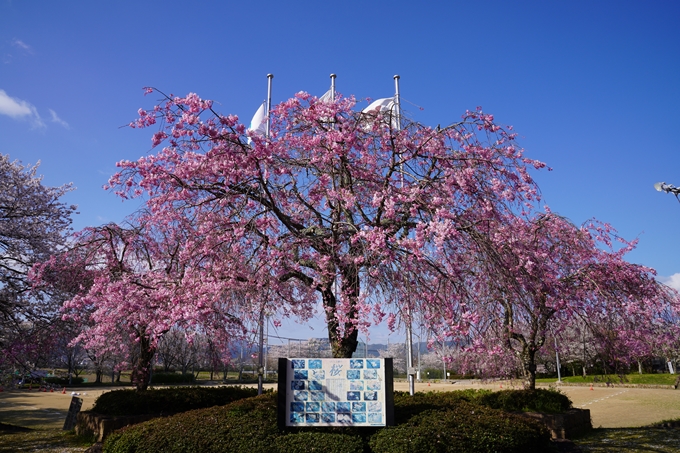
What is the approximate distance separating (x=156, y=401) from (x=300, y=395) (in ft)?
16.7

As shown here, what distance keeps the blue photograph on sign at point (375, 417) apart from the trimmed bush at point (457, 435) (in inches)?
8.9

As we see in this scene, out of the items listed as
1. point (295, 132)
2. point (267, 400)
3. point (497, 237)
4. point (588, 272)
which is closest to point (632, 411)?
point (588, 272)

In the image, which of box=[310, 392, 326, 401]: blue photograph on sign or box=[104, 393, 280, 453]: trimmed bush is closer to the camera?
box=[104, 393, 280, 453]: trimmed bush

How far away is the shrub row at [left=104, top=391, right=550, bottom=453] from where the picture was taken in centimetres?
648

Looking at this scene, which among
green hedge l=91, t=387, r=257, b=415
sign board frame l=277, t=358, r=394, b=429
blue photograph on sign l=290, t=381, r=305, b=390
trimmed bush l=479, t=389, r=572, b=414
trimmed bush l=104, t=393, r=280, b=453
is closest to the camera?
trimmed bush l=104, t=393, r=280, b=453

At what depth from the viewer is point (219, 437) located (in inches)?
265

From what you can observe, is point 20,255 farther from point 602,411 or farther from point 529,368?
point 602,411

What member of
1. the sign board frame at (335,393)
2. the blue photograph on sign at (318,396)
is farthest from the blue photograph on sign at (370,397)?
the blue photograph on sign at (318,396)

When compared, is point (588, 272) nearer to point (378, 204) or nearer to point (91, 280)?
point (378, 204)

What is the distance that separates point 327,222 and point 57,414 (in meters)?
14.1

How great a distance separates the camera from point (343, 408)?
7121mm

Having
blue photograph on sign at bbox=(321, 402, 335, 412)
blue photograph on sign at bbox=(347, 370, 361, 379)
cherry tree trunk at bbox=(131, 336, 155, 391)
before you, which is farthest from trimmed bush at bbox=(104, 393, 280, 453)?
cherry tree trunk at bbox=(131, 336, 155, 391)

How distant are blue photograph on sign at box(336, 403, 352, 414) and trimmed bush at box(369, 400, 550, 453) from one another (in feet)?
1.78

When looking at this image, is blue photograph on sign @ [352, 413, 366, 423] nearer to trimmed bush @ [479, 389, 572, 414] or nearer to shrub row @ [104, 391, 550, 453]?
shrub row @ [104, 391, 550, 453]
